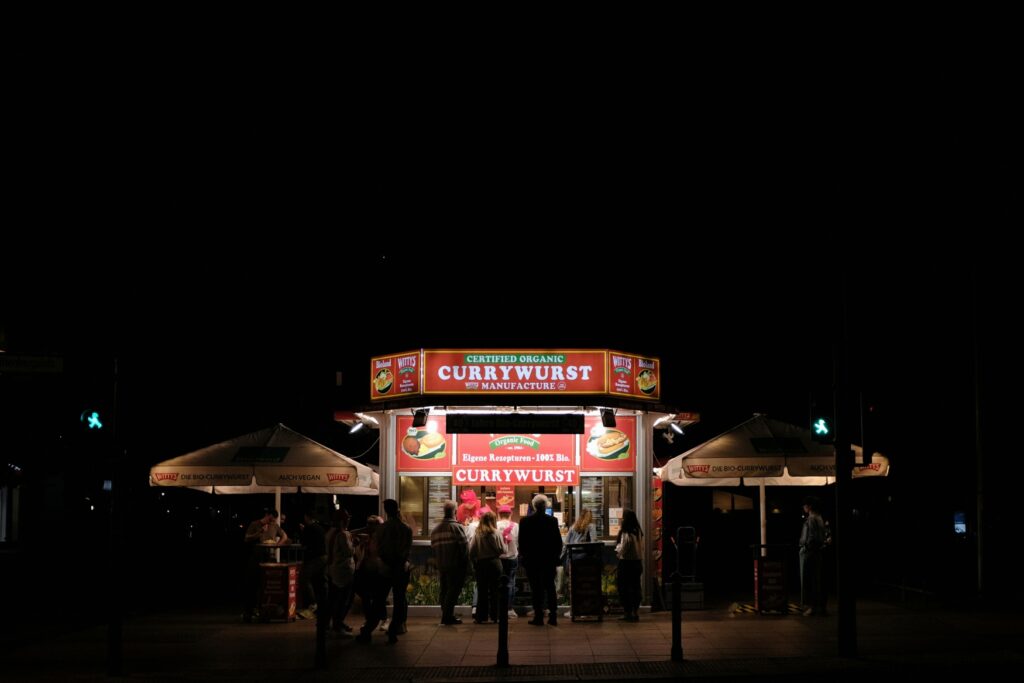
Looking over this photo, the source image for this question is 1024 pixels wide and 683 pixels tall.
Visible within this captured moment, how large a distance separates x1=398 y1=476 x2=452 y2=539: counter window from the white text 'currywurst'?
6.83ft

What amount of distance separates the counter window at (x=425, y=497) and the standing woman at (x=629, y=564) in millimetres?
3127

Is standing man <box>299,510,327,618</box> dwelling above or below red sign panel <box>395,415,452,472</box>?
below

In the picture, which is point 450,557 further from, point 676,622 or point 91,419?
point 91,419

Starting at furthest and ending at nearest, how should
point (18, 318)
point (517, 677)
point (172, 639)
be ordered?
1. point (18, 318)
2. point (172, 639)
3. point (517, 677)

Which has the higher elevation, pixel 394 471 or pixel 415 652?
pixel 394 471

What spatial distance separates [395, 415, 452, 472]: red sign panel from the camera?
1742cm

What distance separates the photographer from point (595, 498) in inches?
698

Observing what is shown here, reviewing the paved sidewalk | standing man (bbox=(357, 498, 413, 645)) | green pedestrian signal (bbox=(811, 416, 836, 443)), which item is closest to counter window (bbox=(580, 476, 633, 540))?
the paved sidewalk

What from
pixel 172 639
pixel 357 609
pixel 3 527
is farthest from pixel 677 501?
pixel 172 639

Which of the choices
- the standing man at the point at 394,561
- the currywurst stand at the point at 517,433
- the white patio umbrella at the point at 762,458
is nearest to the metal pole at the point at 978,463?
the white patio umbrella at the point at 762,458

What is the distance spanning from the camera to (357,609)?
60.4 ft

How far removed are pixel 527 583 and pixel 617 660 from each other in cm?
509

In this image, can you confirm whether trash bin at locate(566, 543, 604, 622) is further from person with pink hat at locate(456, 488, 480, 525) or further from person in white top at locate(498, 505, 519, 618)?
person with pink hat at locate(456, 488, 480, 525)

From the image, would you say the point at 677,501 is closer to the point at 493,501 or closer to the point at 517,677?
the point at 493,501
